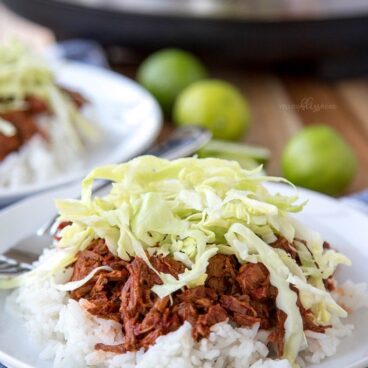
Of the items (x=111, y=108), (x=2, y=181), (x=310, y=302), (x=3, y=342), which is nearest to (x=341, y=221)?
(x=310, y=302)

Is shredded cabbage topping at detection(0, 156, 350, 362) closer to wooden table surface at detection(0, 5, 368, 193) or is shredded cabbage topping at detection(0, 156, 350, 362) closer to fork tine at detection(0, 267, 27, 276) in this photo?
fork tine at detection(0, 267, 27, 276)

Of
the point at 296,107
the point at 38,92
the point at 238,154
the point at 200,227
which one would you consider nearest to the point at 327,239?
the point at 200,227

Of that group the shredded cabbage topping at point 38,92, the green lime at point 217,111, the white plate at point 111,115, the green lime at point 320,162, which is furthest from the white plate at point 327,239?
the green lime at point 217,111

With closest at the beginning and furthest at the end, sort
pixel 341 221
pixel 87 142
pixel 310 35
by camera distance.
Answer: pixel 341 221 → pixel 87 142 → pixel 310 35

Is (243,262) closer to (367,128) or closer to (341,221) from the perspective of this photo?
(341,221)

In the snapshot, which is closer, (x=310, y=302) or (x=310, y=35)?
(x=310, y=302)
